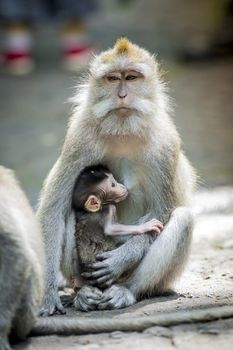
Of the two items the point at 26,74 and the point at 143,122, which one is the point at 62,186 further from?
the point at 26,74

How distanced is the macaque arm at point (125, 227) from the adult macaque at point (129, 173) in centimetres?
5

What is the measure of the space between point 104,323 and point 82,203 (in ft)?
3.77

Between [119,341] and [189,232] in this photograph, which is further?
[189,232]

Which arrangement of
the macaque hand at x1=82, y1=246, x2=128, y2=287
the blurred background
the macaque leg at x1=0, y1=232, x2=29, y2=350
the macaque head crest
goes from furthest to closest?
the blurred background → the macaque head crest → the macaque hand at x1=82, y1=246, x2=128, y2=287 → the macaque leg at x1=0, y1=232, x2=29, y2=350

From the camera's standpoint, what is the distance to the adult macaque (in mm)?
7422

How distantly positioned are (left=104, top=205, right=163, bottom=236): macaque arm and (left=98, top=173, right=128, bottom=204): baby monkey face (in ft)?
0.27

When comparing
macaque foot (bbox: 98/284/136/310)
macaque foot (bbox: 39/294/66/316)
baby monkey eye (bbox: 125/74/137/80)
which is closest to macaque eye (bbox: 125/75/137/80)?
baby monkey eye (bbox: 125/74/137/80)

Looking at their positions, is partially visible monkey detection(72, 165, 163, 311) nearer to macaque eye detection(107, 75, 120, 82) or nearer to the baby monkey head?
the baby monkey head

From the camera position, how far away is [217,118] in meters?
15.9

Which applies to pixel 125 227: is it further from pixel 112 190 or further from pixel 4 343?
pixel 4 343

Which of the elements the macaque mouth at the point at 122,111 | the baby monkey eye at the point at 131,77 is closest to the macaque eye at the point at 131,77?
the baby monkey eye at the point at 131,77

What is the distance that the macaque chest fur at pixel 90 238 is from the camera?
24.5 ft

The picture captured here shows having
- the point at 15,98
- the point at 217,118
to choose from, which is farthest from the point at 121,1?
the point at 217,118

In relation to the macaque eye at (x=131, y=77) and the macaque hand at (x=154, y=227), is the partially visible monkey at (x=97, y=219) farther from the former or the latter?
the macaque eye at (x=131, y=77)
